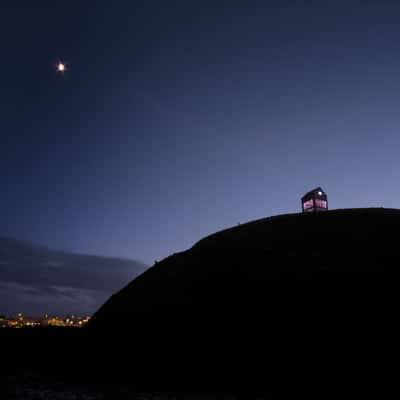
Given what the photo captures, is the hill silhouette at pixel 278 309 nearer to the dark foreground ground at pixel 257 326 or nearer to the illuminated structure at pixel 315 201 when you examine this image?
the dark foreground ground at pixel 257 326

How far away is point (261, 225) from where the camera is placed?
28.4 meters

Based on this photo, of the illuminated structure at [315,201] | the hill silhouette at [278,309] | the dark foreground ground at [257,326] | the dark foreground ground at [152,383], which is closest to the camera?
the dark foreground ground at [152,383]

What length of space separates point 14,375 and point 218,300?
1127cm

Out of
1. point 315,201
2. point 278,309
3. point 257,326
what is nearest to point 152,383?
point 257,326

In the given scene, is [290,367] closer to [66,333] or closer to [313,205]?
[66,333]

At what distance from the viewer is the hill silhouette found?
14477mm

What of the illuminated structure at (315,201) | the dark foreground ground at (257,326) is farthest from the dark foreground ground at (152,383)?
the illuminated structure at (315,201)

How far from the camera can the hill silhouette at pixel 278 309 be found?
1448cm

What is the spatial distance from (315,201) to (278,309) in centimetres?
2746

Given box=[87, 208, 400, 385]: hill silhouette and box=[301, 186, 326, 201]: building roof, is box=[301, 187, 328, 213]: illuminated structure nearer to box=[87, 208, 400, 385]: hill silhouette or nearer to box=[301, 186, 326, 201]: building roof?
box=[301, 186, 326, 201]: building roof

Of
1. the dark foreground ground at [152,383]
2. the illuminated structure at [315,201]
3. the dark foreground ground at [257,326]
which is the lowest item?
the dark foreground ground at [152,383]

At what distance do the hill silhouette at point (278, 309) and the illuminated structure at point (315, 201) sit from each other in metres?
15.5

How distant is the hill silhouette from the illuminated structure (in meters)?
15.5

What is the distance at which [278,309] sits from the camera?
17.4 meters
